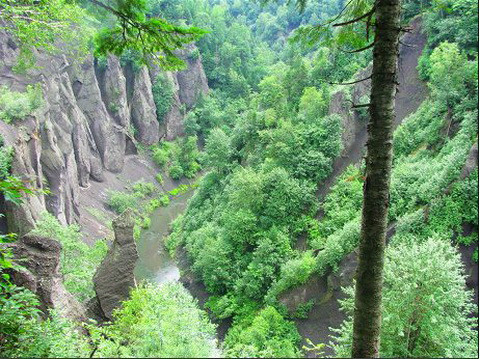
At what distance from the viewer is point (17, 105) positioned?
29.4m

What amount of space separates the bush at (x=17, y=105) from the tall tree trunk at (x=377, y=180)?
101 feet

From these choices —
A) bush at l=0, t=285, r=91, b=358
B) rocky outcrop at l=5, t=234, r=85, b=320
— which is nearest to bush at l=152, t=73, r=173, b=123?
rocky outcrop at l=5, t=234, r=85, b=320

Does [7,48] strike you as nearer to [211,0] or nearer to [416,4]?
[416,4]

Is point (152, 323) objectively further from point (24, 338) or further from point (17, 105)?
point (17, 105)

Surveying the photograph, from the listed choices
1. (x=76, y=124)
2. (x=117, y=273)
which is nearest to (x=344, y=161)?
(x=117, y=273)

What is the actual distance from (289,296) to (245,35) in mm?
83529

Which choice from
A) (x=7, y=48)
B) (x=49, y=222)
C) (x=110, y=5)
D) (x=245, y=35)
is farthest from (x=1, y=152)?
(x=245, y=35)

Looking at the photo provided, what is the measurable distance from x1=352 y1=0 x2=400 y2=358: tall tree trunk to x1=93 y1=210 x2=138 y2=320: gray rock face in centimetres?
1609

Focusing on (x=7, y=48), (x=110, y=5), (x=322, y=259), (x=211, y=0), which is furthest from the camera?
(x=211, y=0)

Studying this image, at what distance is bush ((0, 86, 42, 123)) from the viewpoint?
29.0m

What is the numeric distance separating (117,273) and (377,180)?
16965 mm

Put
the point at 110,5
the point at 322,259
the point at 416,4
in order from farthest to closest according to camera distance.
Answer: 1. the point at 416,4
2. the point at 322,259
3. the point at 110,5

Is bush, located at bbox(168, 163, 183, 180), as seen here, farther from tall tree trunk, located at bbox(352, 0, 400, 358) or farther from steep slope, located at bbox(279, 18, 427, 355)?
tall tree trunk, located at bbox(352, 0, 400, 358)

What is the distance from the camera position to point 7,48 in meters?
36.2
